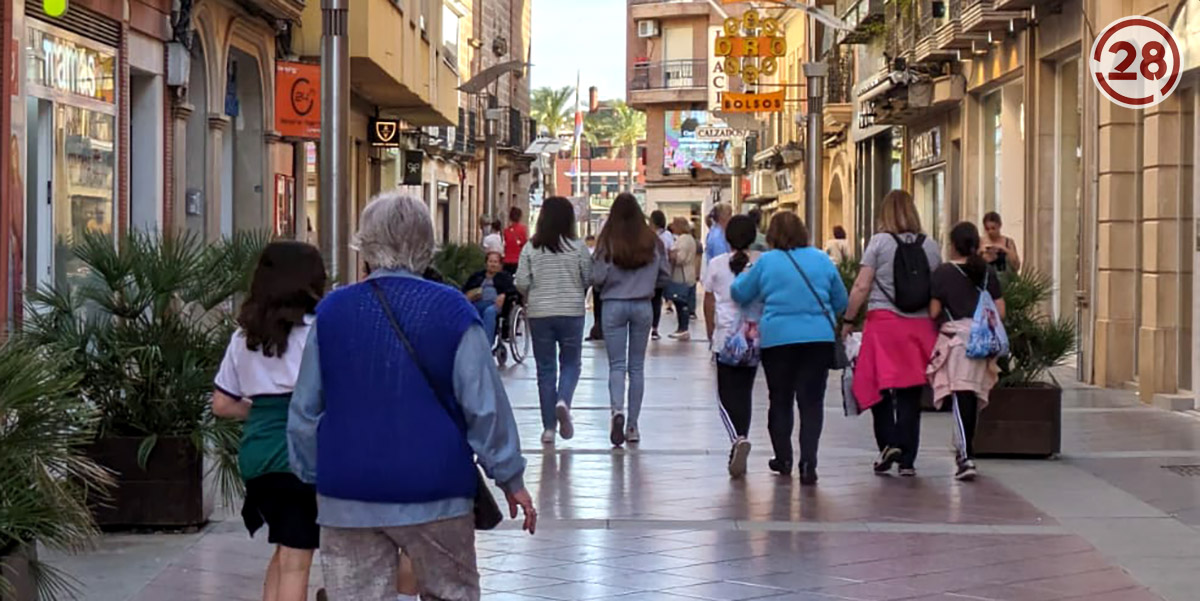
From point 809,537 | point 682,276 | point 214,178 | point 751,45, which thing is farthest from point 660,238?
point 809,537

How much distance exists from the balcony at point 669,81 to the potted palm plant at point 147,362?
226ft

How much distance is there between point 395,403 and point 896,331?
22.6 feet

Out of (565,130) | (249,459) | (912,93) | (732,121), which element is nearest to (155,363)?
(249,459)

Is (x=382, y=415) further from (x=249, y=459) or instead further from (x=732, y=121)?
(x=732, y=121)

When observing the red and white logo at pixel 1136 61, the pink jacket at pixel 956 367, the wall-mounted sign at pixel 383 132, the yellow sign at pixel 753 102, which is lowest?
the pink jacket at pixel 956 367

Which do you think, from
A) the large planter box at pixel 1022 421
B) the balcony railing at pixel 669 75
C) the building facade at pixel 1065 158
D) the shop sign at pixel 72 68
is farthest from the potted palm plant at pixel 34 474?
the balcony railing at pixel 669 75

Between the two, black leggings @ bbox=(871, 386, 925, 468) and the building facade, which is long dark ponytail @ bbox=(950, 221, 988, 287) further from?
the building facade

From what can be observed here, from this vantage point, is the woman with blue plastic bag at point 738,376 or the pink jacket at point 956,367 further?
the woman with blue plastic bag at point 738,376

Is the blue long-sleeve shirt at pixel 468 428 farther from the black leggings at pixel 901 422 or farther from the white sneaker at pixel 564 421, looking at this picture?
the white sneaker at pixel 564 421

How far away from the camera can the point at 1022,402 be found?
12258 mm

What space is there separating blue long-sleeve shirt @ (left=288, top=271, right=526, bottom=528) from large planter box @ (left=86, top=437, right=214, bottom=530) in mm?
4086

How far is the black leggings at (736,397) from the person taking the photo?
11664 millimetres

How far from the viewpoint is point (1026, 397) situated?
483 inches

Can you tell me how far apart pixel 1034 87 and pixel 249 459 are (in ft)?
58.3
